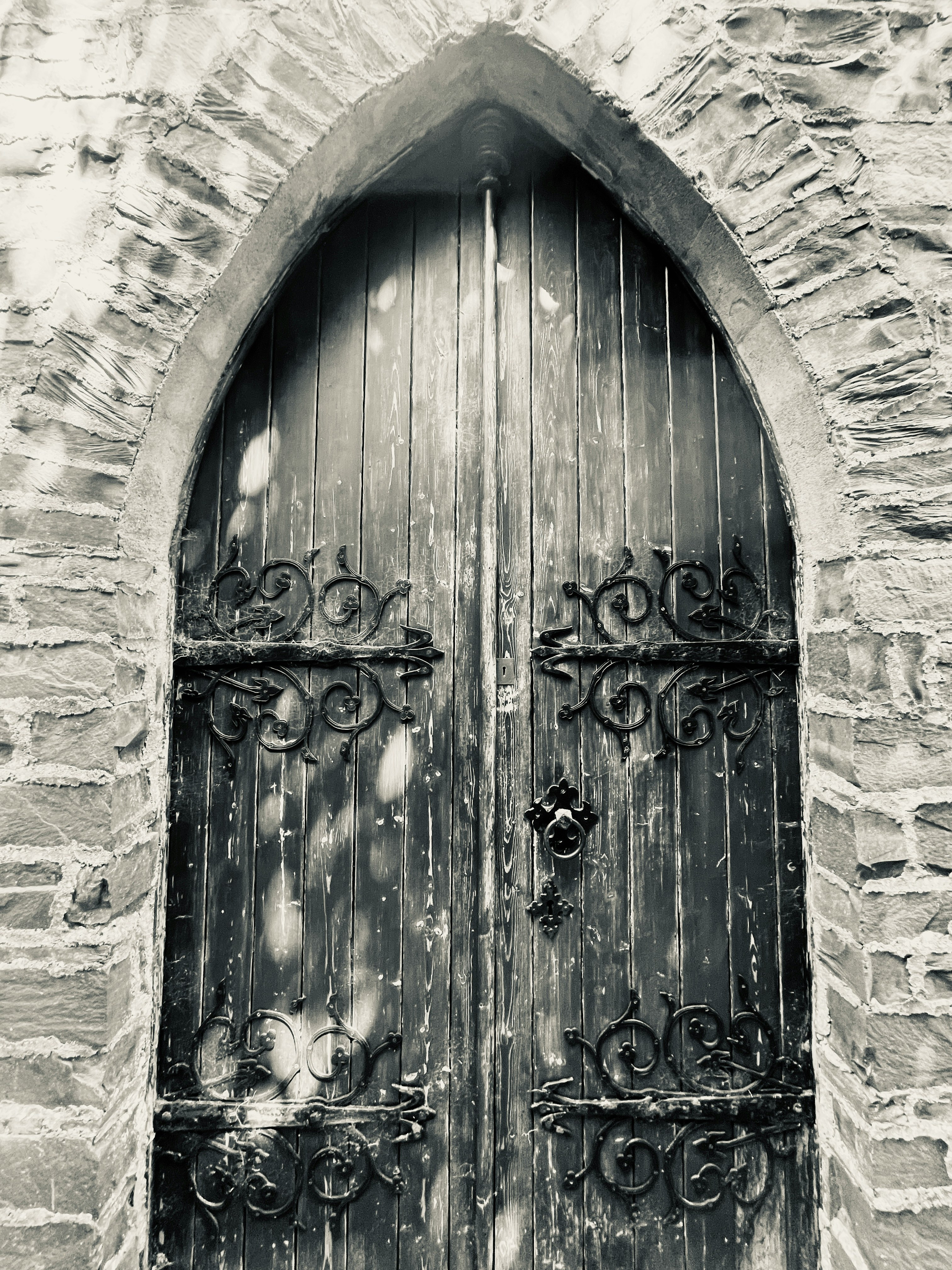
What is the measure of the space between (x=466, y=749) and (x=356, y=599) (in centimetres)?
51

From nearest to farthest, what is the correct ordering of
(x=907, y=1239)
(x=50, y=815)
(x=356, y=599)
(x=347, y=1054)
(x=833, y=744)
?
(x=907, y=1239) → (x=50, y=815) → (x=833, y=744) → (x=347, y=1054) → (x=356, y=599)

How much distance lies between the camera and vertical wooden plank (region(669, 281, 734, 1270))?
1.81 metres

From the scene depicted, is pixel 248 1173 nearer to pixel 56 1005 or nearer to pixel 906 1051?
pixel 56 1005

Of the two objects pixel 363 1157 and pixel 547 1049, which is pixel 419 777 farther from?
pixel 363 1157

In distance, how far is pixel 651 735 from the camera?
6.35 ft

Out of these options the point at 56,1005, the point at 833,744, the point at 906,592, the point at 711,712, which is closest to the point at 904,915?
the point at 833,744

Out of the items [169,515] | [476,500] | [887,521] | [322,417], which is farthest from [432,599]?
[887,521]

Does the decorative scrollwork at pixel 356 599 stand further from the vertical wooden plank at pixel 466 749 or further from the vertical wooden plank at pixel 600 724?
the vertical wooden plank at pixel 600 724

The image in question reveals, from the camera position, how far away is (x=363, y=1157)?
1826 mm

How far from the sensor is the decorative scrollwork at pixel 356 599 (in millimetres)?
1952

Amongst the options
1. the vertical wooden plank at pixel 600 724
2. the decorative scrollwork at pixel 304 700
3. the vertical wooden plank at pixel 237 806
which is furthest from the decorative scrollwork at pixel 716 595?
the vertical wooden plank at pixel 237 806

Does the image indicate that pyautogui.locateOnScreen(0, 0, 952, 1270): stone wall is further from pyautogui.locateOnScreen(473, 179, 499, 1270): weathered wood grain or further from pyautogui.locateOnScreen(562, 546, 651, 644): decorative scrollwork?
pyautogui.locateOnScreen(473, 179, 499, 1270): weathered wood grain

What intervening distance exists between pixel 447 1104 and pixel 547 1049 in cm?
30

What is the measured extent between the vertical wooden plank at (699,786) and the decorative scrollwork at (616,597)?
11cm
